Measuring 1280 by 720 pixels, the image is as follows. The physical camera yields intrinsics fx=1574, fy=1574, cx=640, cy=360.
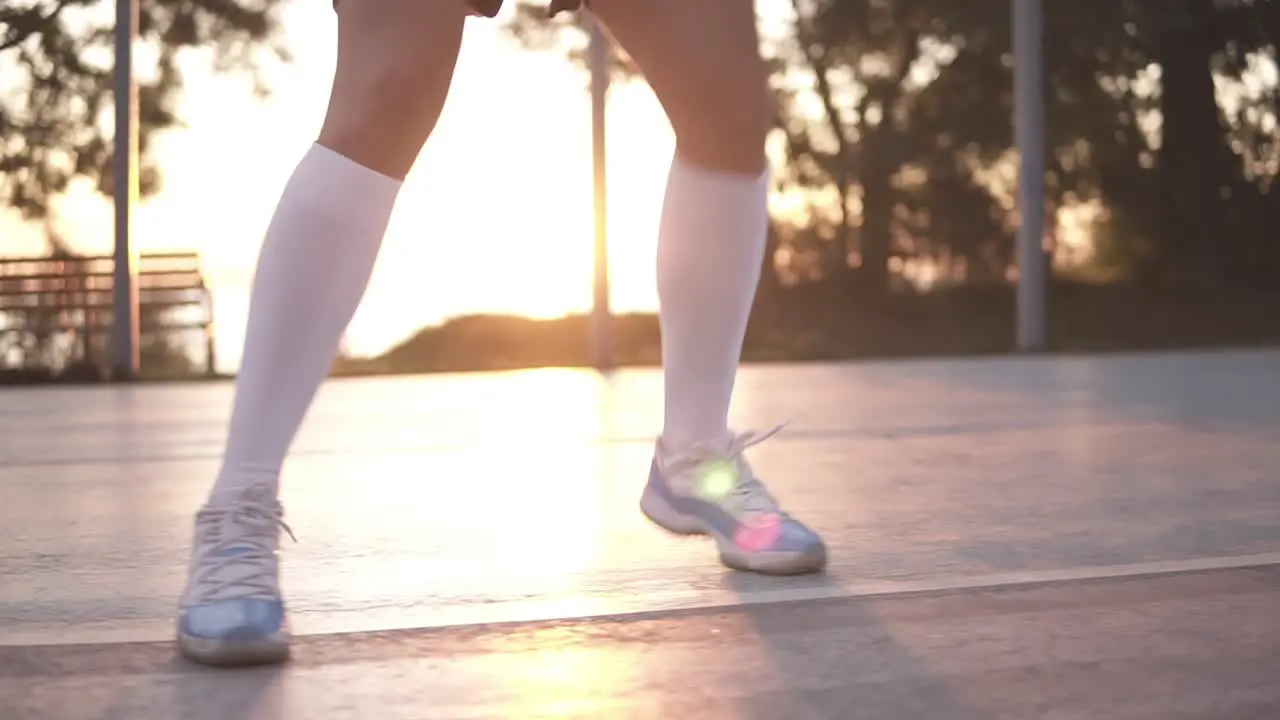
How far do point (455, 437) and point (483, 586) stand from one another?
225cm

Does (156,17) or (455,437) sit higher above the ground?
(156,17)

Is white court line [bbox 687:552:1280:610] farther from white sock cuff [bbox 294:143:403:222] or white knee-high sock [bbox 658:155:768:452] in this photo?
white sock cuff [bbox 294:143:403:222]

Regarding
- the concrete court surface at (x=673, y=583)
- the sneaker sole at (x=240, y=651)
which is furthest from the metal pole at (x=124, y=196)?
the sneaker sole at (x=240, y=651)

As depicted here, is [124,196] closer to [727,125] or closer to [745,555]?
[727,125]

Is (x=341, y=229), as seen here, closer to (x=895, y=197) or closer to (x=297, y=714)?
(x=297, y=714)

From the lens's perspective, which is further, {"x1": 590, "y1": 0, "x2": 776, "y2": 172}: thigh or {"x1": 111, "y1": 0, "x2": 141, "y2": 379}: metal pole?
{"x1": 111, "y1": 0, "x2": 141, "y2": 379}: metal pole

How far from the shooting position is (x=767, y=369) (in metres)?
7.76

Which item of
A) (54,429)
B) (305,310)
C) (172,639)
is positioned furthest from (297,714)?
(54,429)

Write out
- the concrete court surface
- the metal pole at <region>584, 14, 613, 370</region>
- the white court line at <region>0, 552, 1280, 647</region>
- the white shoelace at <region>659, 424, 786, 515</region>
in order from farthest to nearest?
the metal pole at <region>584, 14, 613, 370</region>
the white shoelace at <region>659, 424, 786, 515</region>
the white court line at <region>0, 552, 1280, 647</region>
the concrete court surface

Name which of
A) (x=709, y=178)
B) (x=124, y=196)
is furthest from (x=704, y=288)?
(x=124, y=196)

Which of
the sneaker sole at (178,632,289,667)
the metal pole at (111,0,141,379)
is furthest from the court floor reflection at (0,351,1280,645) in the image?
the metal pole at (111,0,141,379)

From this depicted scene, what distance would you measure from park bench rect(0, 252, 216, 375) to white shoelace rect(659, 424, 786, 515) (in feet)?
35.0

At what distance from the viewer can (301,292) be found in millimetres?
1764

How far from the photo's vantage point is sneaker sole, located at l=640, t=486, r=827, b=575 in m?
1.93
